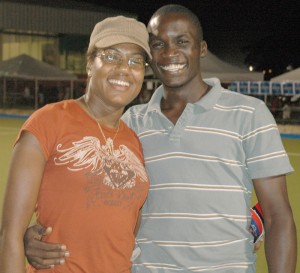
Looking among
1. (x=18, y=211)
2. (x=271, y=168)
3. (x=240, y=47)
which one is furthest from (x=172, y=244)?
(x=240, y=47)

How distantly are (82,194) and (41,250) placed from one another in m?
0.26

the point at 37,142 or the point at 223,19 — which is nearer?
the point at 37,142

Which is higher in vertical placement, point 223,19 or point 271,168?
point 271,168

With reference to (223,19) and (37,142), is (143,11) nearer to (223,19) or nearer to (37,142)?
(223,19)

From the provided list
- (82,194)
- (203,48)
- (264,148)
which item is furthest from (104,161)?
(203,48)

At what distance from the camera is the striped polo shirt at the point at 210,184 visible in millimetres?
2555

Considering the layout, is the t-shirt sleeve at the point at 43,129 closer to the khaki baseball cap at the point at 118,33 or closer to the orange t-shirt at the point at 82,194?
the orange t-shirt at the point at 82,194

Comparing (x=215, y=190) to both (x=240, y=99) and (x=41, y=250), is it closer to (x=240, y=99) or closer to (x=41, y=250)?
(x=240, y=99)

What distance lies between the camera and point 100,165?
95.3 inches

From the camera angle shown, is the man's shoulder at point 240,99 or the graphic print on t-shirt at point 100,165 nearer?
the graphic print on t-shirt at point 100,165

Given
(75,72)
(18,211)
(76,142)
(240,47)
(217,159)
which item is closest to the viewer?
(18,211)

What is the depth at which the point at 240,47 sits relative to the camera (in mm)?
56594

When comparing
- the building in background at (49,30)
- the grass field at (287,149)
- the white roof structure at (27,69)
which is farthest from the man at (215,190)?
the building in background at (49,30)

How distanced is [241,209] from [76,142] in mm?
737
